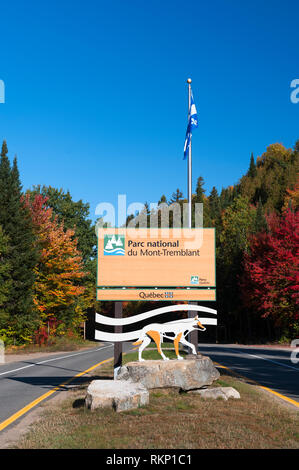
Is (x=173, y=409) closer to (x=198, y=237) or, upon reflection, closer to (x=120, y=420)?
(x=120, y=420)

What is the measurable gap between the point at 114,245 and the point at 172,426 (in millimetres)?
6234

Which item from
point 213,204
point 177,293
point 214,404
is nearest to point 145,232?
point 177,293

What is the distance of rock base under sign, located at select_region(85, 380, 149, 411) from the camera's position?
28.9 feet

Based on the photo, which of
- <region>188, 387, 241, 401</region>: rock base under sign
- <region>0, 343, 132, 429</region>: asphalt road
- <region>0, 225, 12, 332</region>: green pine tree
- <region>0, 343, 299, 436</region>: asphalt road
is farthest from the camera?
<region>0, 225, 12, 332</region>: green pine tree

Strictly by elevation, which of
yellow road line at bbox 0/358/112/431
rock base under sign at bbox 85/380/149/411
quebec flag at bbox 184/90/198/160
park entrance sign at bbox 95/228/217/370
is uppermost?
quebec flag at bbox 184/90/198/160

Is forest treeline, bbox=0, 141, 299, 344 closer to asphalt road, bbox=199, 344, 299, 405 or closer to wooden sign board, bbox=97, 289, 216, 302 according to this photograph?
asphalt road, bbox=199, 344, 299, 405

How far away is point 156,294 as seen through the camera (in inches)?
499

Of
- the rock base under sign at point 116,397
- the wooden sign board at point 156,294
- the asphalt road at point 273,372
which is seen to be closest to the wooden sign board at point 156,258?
the wooden sign board at point 156,294

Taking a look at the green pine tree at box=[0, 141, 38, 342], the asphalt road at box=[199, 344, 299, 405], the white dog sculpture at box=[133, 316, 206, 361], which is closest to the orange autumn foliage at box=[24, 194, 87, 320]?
the green pine tree at box=[0, 141, 38, 342]

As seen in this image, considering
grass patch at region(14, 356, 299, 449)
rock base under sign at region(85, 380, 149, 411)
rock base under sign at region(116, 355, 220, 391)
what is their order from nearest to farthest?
grass patch at region(14, 356, 299, 449)
rock base under sign at region(85, 380, 149, 411)
rock base under sign at region(116, 355, 220, 391)

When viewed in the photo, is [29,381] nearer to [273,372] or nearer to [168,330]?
[168,330]

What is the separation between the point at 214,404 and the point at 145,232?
5.28 meters

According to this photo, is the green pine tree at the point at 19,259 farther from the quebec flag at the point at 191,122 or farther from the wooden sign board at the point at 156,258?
the wooden sign board at the point at 156,258
